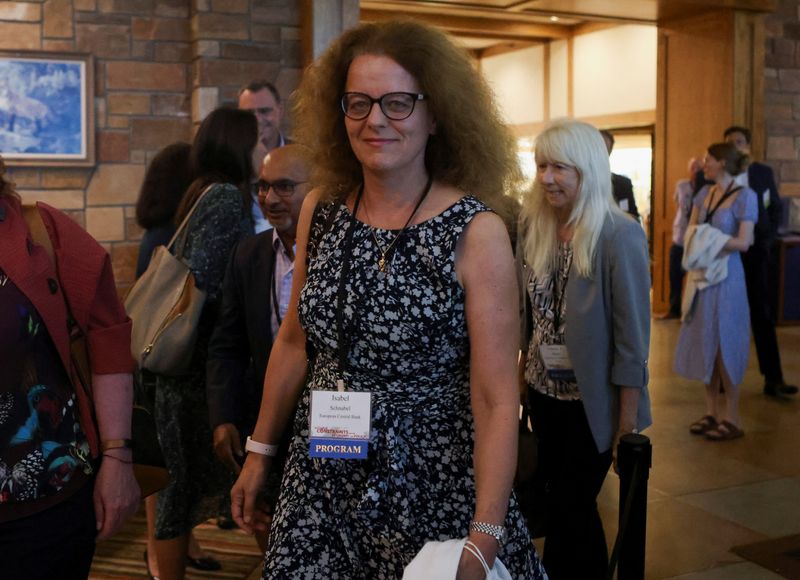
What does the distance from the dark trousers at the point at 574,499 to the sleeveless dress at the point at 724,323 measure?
286cm

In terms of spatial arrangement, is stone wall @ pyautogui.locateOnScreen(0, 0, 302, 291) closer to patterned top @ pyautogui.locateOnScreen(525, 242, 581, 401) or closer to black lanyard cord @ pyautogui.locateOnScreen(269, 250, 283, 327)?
patterned top @ pyautogui.locateOnScreen(525, 242, 581, 401)

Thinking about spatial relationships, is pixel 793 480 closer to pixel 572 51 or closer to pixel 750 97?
pixel 750 97

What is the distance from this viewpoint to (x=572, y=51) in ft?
46.1

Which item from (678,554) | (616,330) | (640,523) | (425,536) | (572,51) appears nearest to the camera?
(425,536)

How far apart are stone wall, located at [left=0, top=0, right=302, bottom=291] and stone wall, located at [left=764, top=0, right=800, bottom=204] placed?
5993mm

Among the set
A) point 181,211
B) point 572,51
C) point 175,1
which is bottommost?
point 181,211

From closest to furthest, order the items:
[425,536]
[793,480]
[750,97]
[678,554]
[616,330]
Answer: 1. [425,536]
2. [616,330]
3. [678,554]
4. [793,480]
5. [750,97]

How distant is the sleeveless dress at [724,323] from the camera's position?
18.5 feet

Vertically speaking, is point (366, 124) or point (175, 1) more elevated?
point (175, 1)

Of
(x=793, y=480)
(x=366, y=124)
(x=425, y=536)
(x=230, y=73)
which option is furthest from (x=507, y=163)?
(x=230, y=73)

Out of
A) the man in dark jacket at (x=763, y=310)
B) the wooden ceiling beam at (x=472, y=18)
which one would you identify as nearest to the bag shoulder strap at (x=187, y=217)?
the man in dark jacket at (x=763, y=310)

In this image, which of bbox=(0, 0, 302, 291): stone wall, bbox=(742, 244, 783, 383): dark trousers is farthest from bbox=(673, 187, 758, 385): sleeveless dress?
bbox=(0, 0, 302, 291): stone wall

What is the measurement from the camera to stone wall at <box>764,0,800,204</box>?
10.5 m

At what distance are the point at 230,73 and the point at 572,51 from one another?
333 inches
